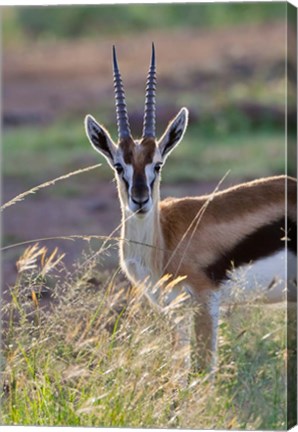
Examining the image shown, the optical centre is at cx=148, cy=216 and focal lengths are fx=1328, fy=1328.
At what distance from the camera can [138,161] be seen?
741 centimetres

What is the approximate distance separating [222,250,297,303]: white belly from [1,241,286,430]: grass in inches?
7.9

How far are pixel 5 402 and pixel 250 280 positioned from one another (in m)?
1.62

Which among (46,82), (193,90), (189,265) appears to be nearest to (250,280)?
(189,265)

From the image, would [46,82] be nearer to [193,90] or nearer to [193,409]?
[193,90]

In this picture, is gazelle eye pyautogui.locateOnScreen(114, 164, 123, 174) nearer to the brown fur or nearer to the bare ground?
→ the brown fur

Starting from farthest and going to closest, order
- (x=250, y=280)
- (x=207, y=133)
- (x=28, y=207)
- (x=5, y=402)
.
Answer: (x=207, y=133) → (x=28, y=207) → (x=250, y=280) → (x=5, y=402)

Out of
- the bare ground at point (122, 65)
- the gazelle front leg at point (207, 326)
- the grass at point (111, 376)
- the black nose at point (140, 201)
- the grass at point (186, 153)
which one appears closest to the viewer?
the grass at point (111, 376)

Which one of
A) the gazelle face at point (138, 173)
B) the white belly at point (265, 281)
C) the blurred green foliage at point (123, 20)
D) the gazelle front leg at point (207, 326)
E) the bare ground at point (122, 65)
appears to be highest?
the gazelle face at point (138, 173)

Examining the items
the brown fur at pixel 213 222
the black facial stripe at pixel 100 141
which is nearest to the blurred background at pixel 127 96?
the brown fur at pixel 213 222

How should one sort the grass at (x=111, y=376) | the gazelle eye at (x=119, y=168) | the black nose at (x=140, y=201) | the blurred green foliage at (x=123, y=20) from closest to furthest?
the grass at (x=111, y=376) → the black nose at (x=140, y=201) → the gazelle eye at (x=119, y=168) → the blurred green foliage at (x=123, y=20)

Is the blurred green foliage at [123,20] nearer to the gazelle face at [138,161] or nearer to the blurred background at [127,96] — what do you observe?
the blurred background at [127,96]

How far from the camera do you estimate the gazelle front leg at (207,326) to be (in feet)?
23.3

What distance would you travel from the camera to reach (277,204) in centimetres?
750

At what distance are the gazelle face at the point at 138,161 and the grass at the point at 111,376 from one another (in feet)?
2.56
